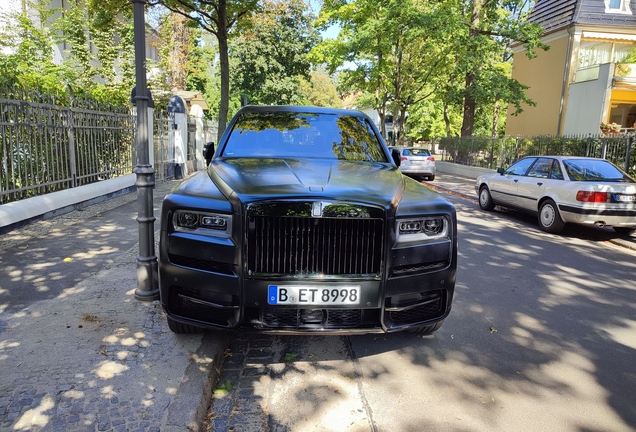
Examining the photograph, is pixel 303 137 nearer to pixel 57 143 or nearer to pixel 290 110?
pixel 290 110

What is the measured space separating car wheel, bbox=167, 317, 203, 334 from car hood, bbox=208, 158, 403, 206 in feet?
3.71

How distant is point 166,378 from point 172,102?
48.6ft

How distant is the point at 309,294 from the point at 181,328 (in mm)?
1222

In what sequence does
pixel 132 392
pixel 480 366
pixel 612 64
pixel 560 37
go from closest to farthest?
pixel 132 392
pixel 480 366
pixel 612 64
pixel 560 37

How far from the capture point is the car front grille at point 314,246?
115 inches

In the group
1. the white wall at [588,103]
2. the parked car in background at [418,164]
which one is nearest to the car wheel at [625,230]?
the parked car in background at [418,164]

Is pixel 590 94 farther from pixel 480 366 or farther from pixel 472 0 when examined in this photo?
pixel 480 366

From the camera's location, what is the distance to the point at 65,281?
4.74 m

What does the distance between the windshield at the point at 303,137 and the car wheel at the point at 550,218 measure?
19.0 ft

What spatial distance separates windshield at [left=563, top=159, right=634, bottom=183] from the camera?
8703 mm

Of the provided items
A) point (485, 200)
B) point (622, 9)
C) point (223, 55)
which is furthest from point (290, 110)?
point (622, 9)

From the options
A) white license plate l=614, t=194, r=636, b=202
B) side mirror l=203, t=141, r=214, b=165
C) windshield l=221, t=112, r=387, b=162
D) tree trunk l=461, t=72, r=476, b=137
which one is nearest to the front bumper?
windshield l=221, t=112, r=387, b=162

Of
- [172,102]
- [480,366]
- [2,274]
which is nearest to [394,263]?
[480,366]

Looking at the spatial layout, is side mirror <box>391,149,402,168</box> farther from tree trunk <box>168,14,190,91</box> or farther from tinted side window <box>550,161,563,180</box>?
tree trunk <box>168,14,190,91</box>
